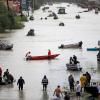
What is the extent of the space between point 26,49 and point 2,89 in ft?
120

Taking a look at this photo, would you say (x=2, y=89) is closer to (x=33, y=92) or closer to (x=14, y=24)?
(x=33, y=92)

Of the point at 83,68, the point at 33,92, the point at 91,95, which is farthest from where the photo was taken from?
the point at 83,68

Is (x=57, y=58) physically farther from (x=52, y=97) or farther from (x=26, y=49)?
(x=52, y=97)

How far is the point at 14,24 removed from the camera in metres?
122

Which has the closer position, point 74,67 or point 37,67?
point 74,67

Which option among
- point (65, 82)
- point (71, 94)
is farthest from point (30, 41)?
point (71, 94)

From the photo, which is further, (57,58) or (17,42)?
(17,42)

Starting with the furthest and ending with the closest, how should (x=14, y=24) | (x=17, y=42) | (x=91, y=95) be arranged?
(x=14, y=24)
(x=17, y=42)
(x=91, y=95)

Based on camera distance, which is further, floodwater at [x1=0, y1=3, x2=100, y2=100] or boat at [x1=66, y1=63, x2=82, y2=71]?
boat at [x1=66, y1=63, x2=82, y2=71]

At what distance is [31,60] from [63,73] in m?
12.3

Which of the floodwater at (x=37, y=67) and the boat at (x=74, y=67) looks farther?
the boat at (x=74, y=67)

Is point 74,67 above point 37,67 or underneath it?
above

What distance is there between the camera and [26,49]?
3150 inches

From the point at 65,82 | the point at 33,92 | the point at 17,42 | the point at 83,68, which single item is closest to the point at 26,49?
the point at 17,42
